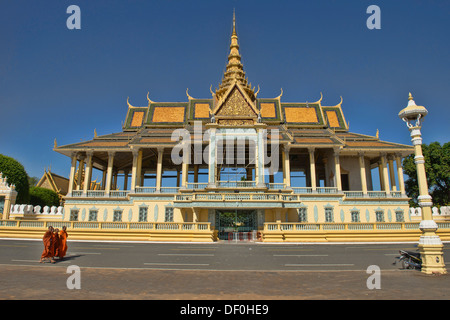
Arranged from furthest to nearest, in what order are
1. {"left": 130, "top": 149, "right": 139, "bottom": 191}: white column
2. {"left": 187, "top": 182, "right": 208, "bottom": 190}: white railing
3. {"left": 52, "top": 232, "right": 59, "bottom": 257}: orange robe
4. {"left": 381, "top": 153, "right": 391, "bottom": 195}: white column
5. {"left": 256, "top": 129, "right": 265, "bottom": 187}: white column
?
{"left": 381, "top": 153, "right": 391, "bottom": 195}: white column → {"left": 130, "top": 149, "right": 139, "bottom": 191}: white column → {"left": 187, "top": 182, "right": 208, "bottom": 190}: white railing → {"left": 256, "top": 129, "right": 265, "bottom": 187}: white column → {"left": 52, "top": 232, "right": 59, "bottom": 257}: orange robe

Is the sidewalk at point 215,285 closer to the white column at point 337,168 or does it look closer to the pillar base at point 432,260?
the pillar base at point 432,260

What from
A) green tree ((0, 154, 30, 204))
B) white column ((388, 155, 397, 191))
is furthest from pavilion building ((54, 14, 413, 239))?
green tree ((0, 154, 30, 204))

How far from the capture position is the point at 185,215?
974 inches

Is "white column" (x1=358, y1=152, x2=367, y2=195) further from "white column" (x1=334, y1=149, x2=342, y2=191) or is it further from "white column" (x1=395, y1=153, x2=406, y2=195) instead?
"white column" (x1=395, y1=153, x2=406, y2=195)

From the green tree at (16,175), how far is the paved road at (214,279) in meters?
21.7

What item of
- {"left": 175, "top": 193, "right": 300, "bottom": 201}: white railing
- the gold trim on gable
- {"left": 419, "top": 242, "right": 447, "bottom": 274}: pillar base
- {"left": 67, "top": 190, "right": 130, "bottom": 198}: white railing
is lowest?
{"left": 419, "top": 242, "right": 447, "bottom": 274}: pillar base

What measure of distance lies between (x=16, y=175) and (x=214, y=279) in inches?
1233

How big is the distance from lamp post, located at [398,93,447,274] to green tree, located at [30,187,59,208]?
40284 mm

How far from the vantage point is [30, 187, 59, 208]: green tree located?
3684cm

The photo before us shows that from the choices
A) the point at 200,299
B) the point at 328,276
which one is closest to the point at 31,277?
the point at 200,299

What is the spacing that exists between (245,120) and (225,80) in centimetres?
961
